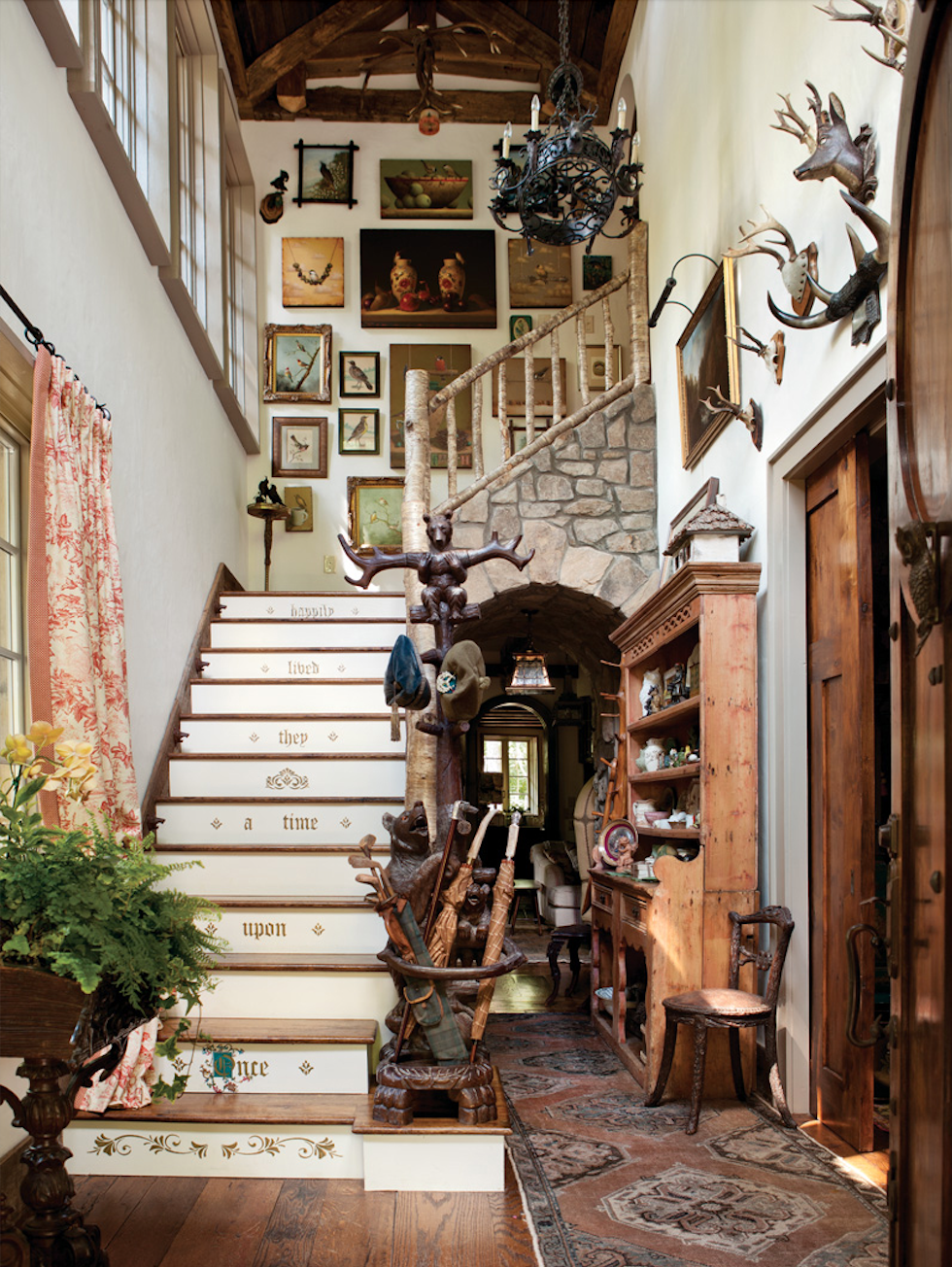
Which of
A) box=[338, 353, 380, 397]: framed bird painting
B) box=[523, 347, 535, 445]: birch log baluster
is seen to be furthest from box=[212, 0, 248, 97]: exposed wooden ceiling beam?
box=[523, 347, 535, 445]: birch log baluster

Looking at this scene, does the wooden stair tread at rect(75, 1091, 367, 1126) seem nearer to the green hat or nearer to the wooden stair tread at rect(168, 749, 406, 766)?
the green hat

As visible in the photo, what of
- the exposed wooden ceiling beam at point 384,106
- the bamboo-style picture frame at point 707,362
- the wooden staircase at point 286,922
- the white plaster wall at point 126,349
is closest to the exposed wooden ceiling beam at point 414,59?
the exposed wooden ceiling beam at point 384,106

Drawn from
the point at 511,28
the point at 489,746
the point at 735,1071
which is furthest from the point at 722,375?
the point at 489,746

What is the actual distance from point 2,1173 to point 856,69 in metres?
3.82

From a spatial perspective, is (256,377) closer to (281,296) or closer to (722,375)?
(281,296)

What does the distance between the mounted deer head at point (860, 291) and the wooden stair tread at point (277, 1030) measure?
2520 millimetres

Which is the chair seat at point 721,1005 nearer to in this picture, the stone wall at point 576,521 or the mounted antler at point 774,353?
the mounted antler at point 774,353

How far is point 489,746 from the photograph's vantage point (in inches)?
489

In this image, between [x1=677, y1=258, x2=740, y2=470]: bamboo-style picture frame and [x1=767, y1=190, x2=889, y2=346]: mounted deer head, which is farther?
[x1=677, y1=258, x2=740, y2=470]: bamboo-style picture frame

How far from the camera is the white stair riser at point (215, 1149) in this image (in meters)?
2.90

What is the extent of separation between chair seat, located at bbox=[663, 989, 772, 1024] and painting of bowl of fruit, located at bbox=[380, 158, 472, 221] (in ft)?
21.3

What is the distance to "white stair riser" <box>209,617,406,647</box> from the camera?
18.4 feet

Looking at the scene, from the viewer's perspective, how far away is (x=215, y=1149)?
2912mm

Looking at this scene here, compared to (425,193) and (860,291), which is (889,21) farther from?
(425,193)
